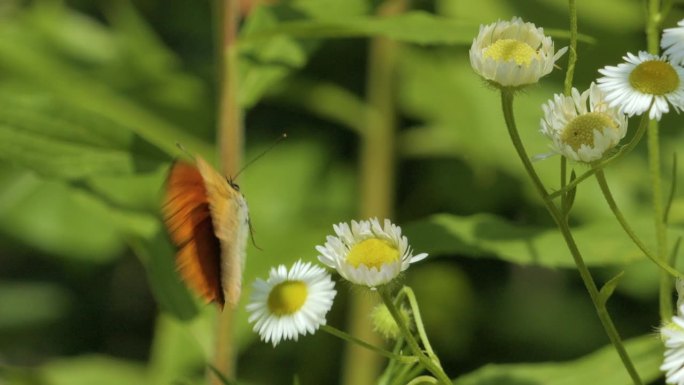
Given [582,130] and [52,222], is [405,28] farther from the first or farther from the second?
[52,222]

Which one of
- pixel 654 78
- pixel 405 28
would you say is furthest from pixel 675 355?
pixel 405 28

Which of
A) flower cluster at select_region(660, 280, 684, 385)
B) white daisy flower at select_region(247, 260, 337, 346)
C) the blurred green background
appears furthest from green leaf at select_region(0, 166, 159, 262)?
flower cluster at select_region(660, 280, 684, 385)

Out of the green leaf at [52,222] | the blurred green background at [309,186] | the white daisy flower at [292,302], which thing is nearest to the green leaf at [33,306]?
the blurred green background at [309,186]

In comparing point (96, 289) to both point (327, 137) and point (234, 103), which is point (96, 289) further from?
point (234, 103)

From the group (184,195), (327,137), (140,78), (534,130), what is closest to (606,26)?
(534,130)

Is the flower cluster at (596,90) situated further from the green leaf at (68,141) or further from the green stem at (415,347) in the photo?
the green leaf at (68,141)

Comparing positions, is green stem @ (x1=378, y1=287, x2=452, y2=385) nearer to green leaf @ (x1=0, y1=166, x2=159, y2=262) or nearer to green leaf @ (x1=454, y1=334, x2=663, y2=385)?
green leaf @ (x1=454, y1=334, x2=663, y2=385)
